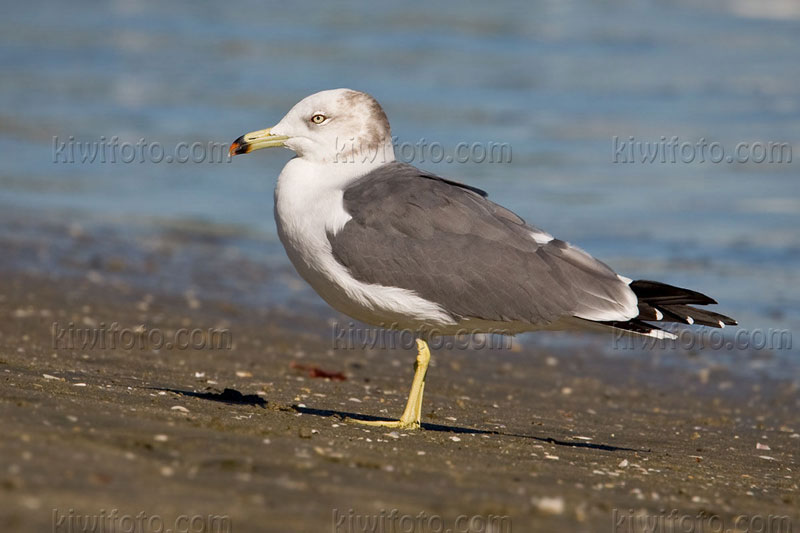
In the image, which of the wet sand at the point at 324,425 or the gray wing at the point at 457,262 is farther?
the gray wing at the point at 457,262

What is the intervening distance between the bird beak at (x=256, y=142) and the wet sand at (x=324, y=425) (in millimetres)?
1475

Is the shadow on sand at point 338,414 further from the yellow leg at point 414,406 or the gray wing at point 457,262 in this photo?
the gray wing at point 457,262

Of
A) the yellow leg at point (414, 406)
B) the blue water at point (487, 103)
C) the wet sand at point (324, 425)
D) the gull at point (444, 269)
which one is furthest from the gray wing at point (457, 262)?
the blue water at point (487, 103)

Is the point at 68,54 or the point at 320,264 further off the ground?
the point at 68,54

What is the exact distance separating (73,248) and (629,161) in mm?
9474

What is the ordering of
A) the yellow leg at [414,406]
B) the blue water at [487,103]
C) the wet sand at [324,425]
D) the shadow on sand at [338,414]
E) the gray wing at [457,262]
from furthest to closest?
the blue water at [487,103] < the shadow on sand at [338,414] < the yellow leg at [414,406] < the gray wing at [457,262] < the wet sand at [324,425]

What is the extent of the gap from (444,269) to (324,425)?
1098mm

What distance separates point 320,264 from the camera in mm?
6527

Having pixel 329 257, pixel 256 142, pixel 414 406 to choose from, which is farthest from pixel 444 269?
pixel 256 142

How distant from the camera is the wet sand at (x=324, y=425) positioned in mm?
4285

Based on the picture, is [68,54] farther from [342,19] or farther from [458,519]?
[458,519]

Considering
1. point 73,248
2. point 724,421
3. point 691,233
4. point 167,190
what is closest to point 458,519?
point 724,421

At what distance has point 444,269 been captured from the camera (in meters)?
6.52

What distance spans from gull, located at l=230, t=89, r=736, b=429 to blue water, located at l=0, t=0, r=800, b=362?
5292 millimetres
